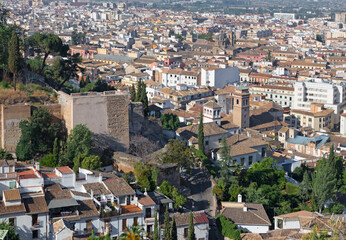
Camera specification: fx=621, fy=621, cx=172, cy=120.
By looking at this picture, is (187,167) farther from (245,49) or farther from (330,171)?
(245,49)

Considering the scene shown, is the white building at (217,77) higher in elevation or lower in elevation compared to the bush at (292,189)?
higher

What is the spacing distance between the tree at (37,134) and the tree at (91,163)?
6.09ft

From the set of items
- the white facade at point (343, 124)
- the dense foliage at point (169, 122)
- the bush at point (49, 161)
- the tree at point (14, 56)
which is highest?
the tree at point (14, 56)

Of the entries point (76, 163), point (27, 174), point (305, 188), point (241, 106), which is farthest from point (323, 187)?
point (27, 174)

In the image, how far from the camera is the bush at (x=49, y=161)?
19906mm

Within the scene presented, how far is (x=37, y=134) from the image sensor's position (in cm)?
2061

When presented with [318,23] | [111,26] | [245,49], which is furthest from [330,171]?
[318,23]

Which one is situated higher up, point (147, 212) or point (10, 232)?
point (10, 232)

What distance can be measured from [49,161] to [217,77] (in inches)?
1146

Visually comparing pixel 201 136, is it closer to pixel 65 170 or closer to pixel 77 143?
pixel 77 143

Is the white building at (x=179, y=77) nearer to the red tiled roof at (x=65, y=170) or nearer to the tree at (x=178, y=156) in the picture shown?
the tree at (x=178, y=156)

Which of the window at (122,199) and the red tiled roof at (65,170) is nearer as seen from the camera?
the window at (122,199)

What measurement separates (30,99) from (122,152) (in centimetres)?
378

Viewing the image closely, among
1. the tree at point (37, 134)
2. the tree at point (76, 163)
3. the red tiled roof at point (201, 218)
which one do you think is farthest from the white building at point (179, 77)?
the red tiled roof at point (201, 218)
